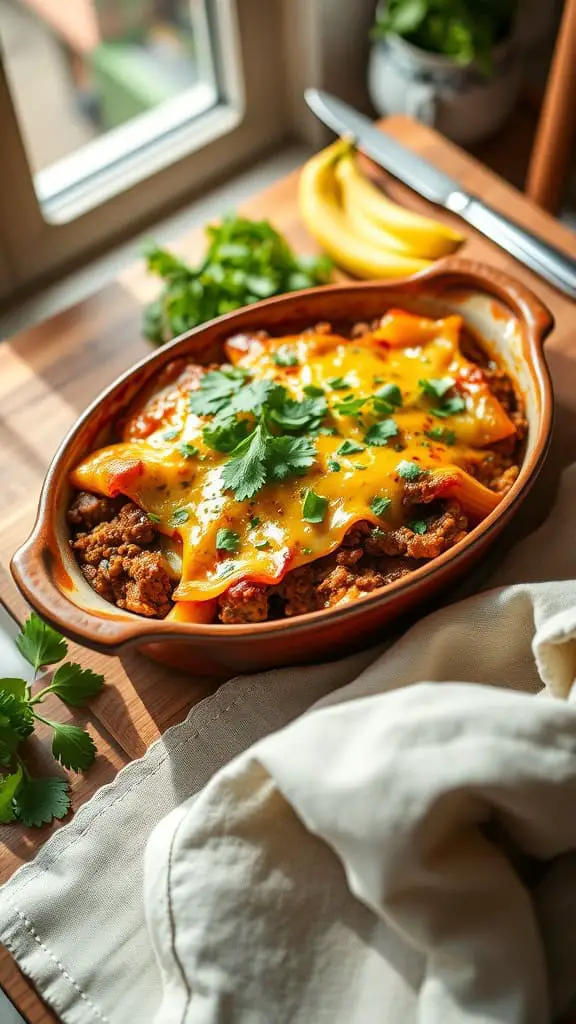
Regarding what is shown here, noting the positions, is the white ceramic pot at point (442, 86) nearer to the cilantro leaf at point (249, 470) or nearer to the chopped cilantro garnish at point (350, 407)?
the chopped cilantro garnish at point (350, 407)

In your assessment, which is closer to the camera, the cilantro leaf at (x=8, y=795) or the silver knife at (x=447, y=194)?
the cilantro leaf at (x=8, y=795)

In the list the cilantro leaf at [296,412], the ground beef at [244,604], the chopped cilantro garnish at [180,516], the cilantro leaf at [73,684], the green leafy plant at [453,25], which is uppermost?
the green leafy plant at [453,25]

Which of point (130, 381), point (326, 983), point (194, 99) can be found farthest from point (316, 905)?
point (194, 99)

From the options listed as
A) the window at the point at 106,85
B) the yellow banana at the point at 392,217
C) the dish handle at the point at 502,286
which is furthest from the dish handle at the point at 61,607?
the window at the point at 106,85

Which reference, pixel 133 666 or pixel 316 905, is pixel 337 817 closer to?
pixel 316 905

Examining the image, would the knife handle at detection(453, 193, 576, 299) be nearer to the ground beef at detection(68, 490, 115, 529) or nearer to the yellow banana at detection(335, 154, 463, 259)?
the yellow banana at detection(335, 154, 463, 259)

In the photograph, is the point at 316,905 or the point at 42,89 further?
the point at 42,89
